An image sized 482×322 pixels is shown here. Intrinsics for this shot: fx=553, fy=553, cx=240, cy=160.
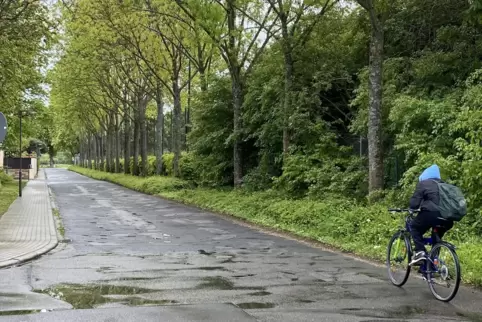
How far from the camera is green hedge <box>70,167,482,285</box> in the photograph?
1025 centimetres

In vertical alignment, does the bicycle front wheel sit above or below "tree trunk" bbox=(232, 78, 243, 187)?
below

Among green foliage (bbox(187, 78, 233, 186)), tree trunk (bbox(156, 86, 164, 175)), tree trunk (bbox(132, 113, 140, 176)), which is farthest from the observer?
tree trunk (bbox(132, 113, 140, 176))

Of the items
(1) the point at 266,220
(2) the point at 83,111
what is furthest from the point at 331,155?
(2) the point at 83,111

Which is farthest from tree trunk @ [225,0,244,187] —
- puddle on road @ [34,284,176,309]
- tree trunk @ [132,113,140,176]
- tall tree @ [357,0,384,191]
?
tree trunk @ [132,113,140,176]

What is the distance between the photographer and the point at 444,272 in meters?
7.49

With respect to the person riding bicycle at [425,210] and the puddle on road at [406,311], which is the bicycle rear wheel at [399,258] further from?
the puddle on road at [406,311]

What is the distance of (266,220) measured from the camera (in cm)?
1720

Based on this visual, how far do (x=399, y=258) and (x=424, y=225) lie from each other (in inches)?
38.9

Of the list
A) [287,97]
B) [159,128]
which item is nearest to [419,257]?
[287,97]

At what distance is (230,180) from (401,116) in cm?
1510

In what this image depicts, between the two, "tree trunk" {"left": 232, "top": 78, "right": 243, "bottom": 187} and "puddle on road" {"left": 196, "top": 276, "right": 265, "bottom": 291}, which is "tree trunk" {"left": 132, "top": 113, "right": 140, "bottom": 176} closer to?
"tree trunk" {"left": 232, "top": 78, "right": 243, "bottom": 187}

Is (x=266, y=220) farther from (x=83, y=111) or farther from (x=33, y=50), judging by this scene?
(x=83, y=111)

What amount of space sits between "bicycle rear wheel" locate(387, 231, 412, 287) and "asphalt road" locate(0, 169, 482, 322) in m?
0.18

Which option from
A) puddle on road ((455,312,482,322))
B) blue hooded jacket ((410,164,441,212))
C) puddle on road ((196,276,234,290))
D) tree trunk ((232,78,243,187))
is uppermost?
tree trunk ((232,78,243,187))
